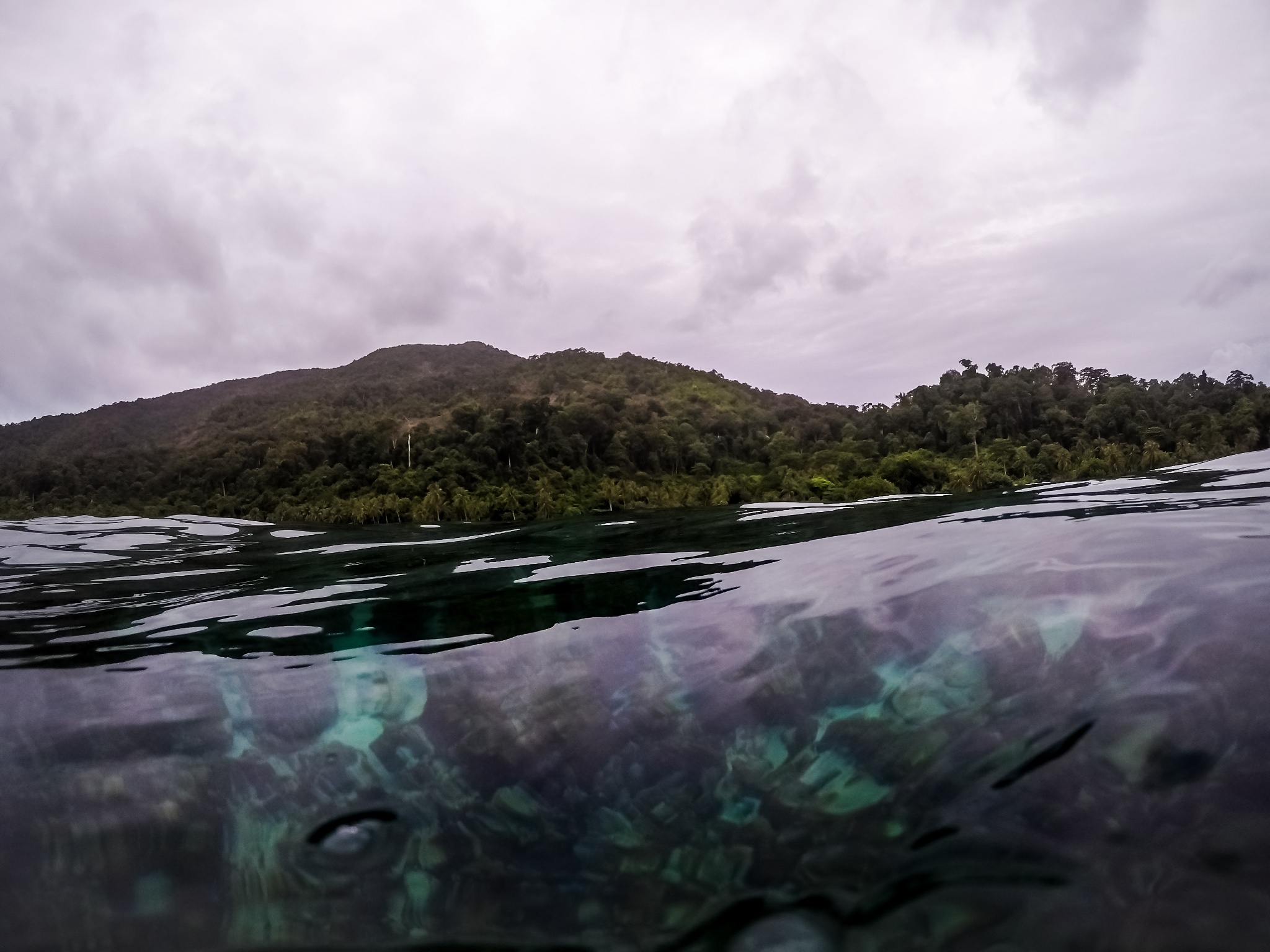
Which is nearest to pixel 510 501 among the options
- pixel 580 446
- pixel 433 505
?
pixel 433 505

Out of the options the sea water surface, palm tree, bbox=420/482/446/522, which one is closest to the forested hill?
palm tree, bbox=420/482/446/522

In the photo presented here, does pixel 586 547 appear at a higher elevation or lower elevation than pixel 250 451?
lower

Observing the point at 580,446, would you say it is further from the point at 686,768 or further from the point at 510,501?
the point at 686,768

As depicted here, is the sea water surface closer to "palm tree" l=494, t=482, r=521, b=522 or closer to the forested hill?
the forested hill

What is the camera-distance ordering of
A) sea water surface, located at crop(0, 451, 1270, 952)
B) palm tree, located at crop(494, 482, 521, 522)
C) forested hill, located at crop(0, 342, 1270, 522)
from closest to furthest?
1. sea water surface, located at crop(0, 451, 1270, 952)
2. forested hill, located at crop(0, 342, 1270, 522)
3. palm tree, located at crop(494, 482, 521, 522)

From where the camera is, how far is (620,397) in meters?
93.9

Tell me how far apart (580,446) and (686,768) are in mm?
69391

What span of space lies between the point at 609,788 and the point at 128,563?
10.8m

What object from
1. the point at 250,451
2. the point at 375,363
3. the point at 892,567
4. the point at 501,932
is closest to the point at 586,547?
the point at 892,567

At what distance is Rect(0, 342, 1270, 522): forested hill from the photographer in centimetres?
4228

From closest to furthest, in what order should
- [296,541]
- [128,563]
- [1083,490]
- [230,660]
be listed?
[230,660], [128,563], [1083,490], [296,541]

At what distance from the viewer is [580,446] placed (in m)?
72.1

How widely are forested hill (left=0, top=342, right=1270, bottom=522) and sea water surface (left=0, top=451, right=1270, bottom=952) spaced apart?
2893cm

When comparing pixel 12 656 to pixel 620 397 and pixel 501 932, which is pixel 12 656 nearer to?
pixel 501 932
